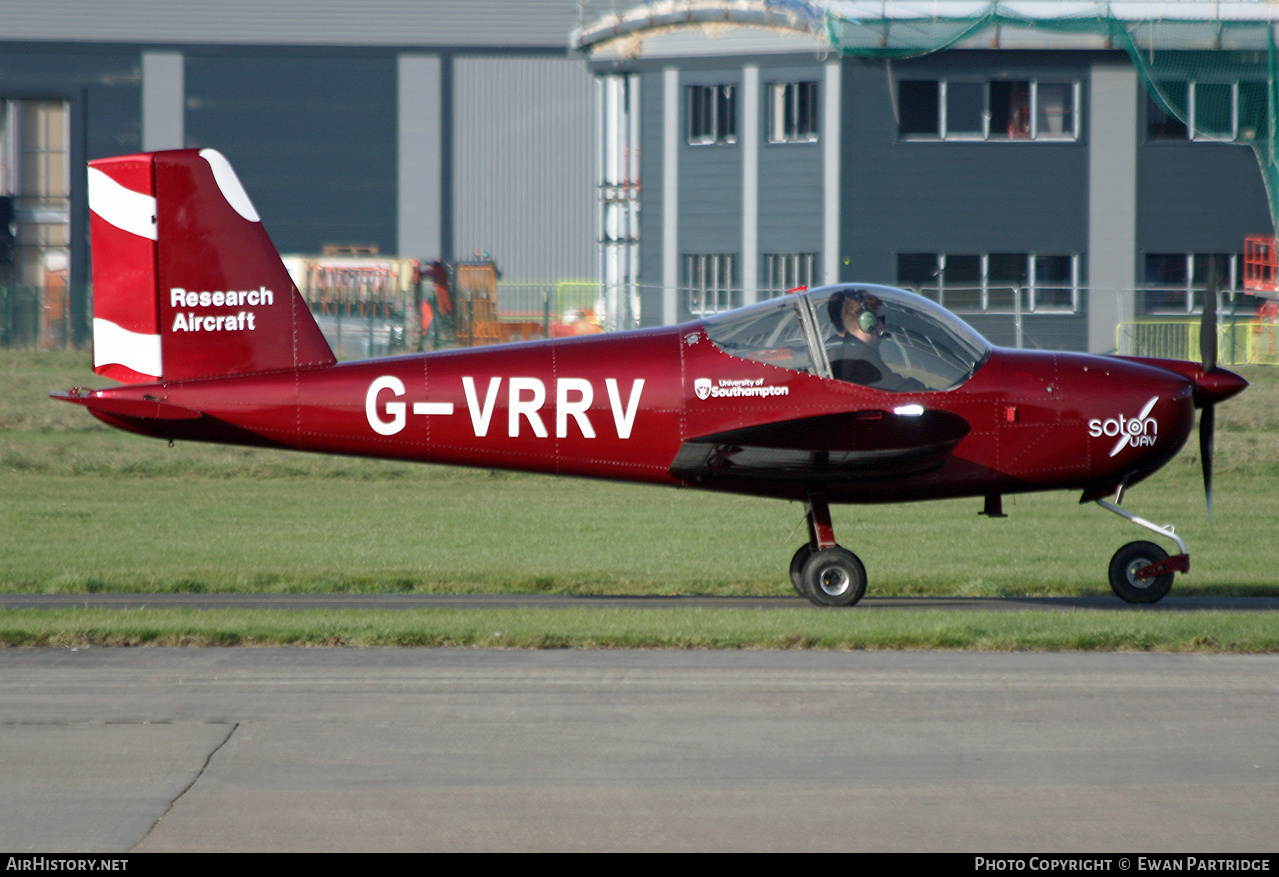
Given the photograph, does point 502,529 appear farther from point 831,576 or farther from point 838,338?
point 838,338

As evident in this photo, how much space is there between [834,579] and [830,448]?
1.01m

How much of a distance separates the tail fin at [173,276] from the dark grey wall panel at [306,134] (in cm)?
4097

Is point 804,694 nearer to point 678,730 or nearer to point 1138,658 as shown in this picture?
point 678,730

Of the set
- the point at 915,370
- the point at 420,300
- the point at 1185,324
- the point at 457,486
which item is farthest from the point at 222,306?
the point at 1185,324

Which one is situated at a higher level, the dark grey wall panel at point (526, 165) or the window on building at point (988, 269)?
the dark grey wall panel at point (526, 165)

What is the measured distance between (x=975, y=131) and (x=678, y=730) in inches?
1178

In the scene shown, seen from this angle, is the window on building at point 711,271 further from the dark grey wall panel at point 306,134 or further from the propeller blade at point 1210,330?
the propeller blade at point 1210,330

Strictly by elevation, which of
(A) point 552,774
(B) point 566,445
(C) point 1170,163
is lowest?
(A) point 552,774

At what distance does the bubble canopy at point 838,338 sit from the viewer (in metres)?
10.8

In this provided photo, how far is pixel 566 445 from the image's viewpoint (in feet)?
35.9

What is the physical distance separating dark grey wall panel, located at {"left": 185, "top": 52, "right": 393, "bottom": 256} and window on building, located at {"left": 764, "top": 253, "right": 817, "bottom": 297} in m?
19.9

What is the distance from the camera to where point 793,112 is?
35156mm

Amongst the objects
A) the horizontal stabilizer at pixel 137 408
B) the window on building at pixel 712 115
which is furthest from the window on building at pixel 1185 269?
the horizontal stabilizer at pixel 137 408

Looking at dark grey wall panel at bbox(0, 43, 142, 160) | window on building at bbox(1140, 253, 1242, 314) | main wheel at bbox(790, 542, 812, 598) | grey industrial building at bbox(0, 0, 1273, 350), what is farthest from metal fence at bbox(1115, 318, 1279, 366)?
dark grey wall panel at bbox(0, 43, 142, 160)
